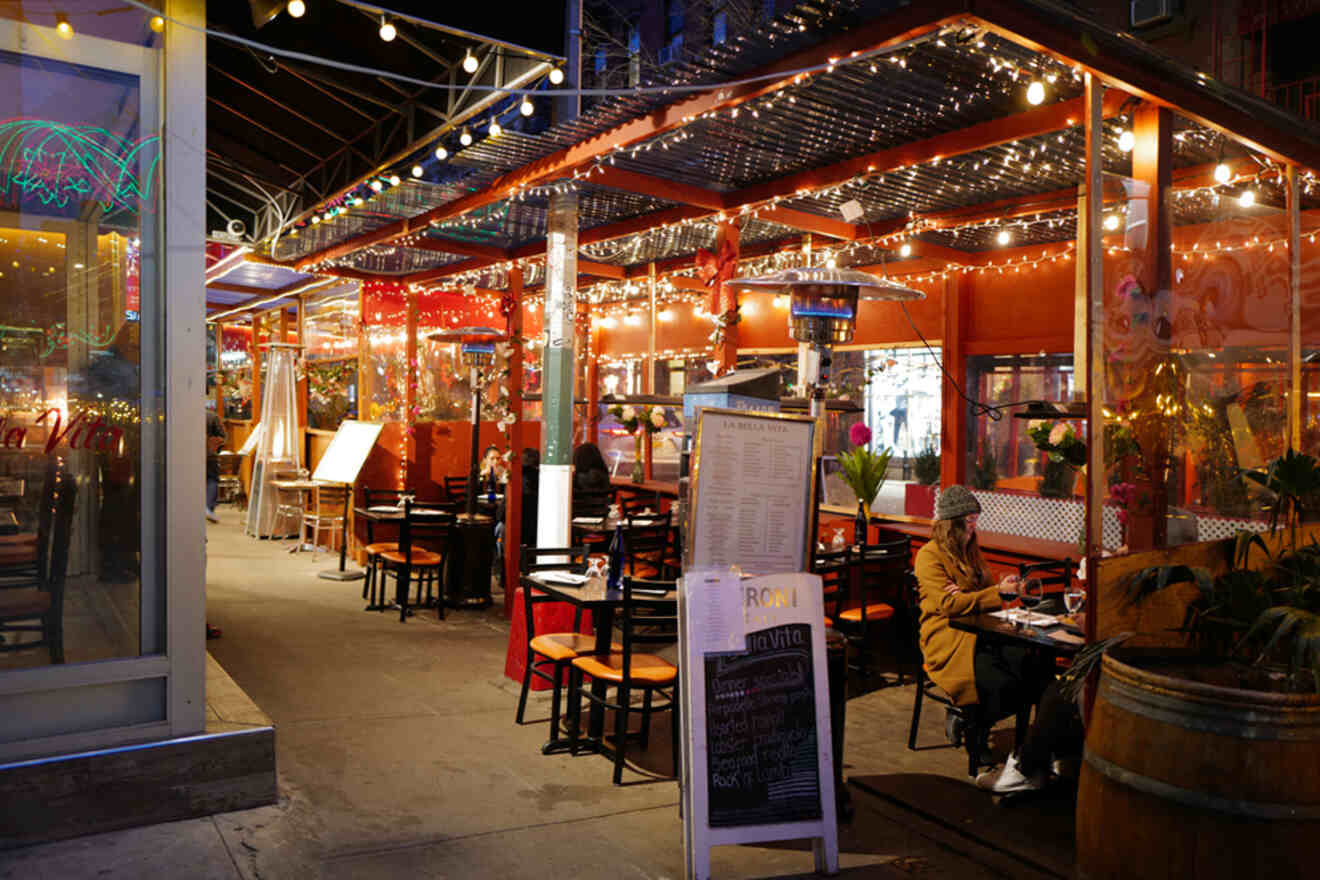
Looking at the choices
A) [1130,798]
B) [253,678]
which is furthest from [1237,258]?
[253,678]

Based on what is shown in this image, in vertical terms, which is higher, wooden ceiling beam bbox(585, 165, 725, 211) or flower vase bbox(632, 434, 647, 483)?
wooden ceiling beam bbox(585, 165, 725, 211)

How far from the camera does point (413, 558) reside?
7.44 meters

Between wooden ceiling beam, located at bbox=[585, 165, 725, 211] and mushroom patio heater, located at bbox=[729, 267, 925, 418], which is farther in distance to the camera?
wooden ceiling beam, located at bbox=[585, 165, 725, 211]

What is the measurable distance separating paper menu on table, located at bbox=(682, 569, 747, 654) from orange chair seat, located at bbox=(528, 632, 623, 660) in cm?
140

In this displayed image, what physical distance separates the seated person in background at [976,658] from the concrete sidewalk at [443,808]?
0.32m

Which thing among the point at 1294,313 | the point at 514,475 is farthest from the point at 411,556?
the point at 1294,313

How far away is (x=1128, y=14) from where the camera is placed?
1291cm

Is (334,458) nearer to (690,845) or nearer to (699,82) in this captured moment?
(699,82)

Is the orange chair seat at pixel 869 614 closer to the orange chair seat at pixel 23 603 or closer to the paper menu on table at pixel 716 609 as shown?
the paper menu on table at pixel 716 609

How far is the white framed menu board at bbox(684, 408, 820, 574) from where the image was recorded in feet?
11.2

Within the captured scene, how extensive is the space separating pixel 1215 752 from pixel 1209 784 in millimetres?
86

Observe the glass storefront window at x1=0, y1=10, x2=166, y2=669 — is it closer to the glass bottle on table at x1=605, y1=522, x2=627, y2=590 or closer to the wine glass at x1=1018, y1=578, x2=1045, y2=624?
the glass bottle on table at x1=605, y1=522, x2=627, y2=590

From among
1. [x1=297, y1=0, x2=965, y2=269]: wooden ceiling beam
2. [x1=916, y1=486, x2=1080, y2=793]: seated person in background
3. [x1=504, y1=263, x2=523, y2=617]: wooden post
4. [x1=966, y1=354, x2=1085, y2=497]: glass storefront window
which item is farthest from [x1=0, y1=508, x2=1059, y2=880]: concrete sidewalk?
[x1=966, y1=354, x2=1085, y2=497]: glass storefront window

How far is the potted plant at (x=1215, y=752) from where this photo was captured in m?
2.46
